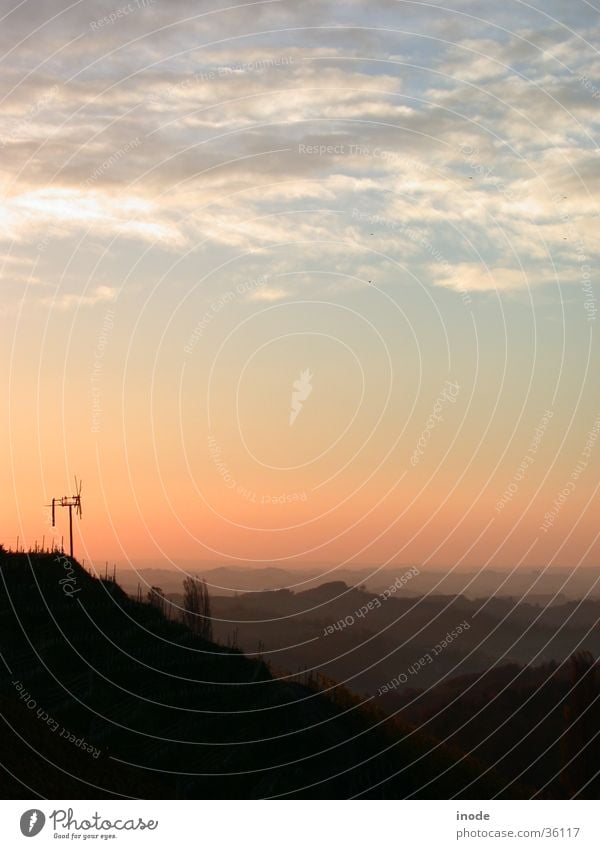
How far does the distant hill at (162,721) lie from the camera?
5000 cm

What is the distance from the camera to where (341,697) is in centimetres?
7044

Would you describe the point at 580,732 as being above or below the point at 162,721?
above

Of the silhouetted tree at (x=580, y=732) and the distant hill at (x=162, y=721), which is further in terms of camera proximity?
the silhouetted tree at (x=580, y=732)

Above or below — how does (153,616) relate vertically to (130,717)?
above

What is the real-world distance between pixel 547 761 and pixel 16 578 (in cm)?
7791

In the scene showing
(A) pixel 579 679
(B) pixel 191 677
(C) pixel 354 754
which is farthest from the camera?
(A) pixel 579 679

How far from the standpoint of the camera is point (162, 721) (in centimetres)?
5644

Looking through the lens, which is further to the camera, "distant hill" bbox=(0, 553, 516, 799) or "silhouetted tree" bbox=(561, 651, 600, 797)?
"silhouetted tree" bbox=(561, 651, 600, 797)

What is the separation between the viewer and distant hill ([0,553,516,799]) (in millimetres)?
50000

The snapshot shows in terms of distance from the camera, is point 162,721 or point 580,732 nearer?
point 162,721
